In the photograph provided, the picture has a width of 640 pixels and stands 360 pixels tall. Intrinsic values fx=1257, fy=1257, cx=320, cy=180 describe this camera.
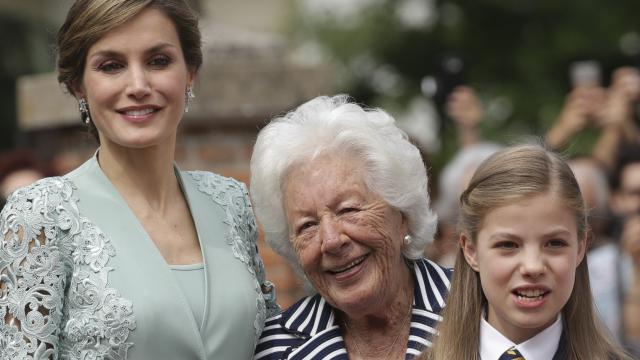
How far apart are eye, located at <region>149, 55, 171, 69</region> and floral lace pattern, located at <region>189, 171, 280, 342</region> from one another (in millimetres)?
497

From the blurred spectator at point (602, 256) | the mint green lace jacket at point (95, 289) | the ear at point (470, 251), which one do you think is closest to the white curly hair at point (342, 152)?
the mint green lace jacket at point (95, 289)

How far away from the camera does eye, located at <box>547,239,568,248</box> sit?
3.35 metres

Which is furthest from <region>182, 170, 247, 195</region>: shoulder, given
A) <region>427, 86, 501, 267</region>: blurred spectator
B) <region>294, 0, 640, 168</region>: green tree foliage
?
<region>294, 0, 640, 168</region>: green tree foliage

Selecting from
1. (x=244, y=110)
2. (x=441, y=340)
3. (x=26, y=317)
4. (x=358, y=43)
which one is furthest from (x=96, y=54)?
(x=358, y=43)

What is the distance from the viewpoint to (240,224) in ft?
13.8

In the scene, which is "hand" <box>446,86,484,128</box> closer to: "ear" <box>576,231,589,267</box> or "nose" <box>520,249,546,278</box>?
"ear" <box>576,231,589,267</box>

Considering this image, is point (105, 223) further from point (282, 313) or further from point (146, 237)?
point (282, 313)

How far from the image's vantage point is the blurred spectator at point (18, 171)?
20.6 ft

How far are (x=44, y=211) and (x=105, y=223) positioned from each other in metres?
0.21

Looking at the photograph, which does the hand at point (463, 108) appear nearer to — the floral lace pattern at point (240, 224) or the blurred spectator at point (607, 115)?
the blurred spectator at point (607, 115)

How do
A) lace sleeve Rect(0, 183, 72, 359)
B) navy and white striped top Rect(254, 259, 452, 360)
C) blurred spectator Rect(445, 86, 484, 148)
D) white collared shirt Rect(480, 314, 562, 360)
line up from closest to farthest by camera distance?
white collared shirt Rect(480, 314, 562, 360), lace sleeve Rect(0, 183, 72, 359), navy and white striped top Rect(254, 259, 452, 360), blurred spectator Rect(445, 86, 484, 148)

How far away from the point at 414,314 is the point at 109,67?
1.22 m

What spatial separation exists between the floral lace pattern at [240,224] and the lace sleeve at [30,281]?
0.66m

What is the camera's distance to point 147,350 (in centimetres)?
362
